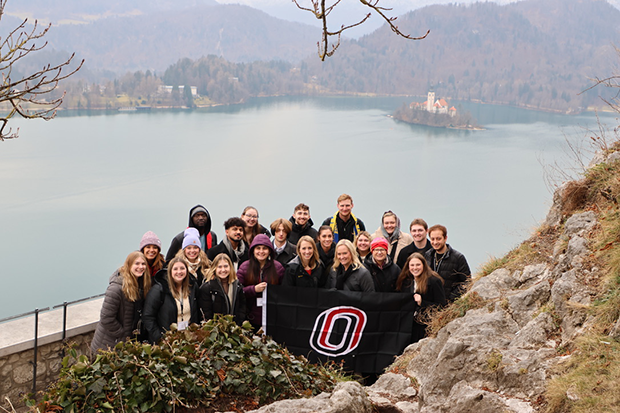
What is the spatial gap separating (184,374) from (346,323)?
208 centimetres

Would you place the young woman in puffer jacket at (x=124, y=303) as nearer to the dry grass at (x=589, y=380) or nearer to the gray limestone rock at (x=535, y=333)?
the gray limestone rock at (x=535, y=333)

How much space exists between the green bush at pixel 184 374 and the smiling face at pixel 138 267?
112 cm

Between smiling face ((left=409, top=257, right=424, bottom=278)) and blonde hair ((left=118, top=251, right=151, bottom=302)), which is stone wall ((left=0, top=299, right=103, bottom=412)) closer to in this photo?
blonde hair ((left=118, top=251, right=151, bottom=302))

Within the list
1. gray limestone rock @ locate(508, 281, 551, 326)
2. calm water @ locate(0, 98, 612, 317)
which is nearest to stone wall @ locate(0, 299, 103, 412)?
gray limestone rock @ locate(508, 281, 551, 326)

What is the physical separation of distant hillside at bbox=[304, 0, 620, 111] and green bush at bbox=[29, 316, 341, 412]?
108854 mm

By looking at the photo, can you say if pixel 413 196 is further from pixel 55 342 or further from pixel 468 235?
pixel 55 342

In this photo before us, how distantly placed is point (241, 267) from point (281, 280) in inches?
13.8

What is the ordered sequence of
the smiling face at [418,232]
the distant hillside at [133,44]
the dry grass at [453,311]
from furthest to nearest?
the distant hillside at [133,44]
the smiling face at [418,232]
the dry grass at [453,311]

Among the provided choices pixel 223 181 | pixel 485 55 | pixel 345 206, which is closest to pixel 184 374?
pixel 345 206

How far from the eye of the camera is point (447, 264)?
183 inches

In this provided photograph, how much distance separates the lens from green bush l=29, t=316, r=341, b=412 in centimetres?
239

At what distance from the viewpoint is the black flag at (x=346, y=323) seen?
175 inches

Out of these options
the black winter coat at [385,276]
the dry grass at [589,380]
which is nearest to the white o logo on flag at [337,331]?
the black winter coat at [385,276]

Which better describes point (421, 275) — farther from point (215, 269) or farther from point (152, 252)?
point (152, 252)
